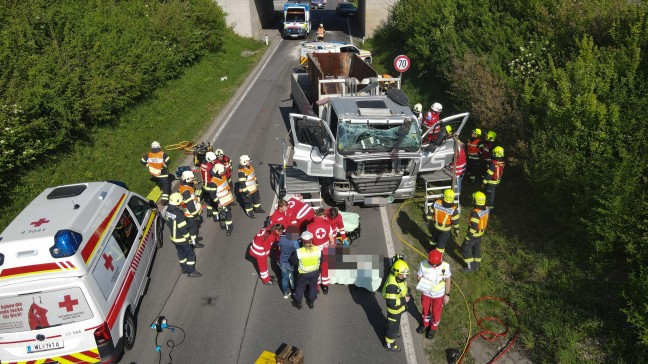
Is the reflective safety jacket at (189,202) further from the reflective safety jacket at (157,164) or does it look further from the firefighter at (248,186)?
the reflective safety jacket at (157,164)

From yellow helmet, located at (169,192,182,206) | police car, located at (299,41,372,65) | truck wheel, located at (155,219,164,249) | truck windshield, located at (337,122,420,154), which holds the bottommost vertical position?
truck wheel, located at (155,219,164,249)

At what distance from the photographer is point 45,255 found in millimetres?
6000

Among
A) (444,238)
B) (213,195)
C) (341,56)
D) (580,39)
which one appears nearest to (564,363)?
(444,238)

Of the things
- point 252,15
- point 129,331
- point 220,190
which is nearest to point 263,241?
point 220,190

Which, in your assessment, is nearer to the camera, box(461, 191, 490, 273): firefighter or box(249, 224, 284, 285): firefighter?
box(249, 224, 284, 285): firefighter

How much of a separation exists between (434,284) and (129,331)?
5229 mm

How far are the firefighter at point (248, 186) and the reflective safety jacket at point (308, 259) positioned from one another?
3501mm

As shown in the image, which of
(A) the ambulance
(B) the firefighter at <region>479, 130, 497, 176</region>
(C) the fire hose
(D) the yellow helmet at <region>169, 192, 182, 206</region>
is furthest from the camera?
(B) the firefighter at <region>479, 130, 497, 176</region>

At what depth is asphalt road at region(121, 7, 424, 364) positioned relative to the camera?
23.3 feet

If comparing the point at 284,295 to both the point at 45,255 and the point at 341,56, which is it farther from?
the point at 341,56

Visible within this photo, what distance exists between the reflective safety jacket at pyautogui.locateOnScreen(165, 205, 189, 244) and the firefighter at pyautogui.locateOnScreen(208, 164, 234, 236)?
5.40 ft

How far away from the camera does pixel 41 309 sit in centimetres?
601

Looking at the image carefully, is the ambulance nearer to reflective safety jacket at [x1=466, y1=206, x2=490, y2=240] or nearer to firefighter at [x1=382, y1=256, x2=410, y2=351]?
firefighter at [x1=382, y1=256, x2=410, y2=351]

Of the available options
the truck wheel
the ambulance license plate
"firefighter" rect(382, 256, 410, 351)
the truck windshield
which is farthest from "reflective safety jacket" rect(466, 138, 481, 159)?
the ambulance license plate
